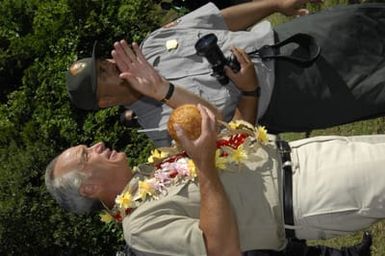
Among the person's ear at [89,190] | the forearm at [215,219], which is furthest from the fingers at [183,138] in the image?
the person's ear at [89,190]

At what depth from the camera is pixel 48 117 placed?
6.27 meters

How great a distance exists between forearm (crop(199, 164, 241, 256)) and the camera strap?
80 cm

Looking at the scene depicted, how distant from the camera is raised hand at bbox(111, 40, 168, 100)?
2.83 m

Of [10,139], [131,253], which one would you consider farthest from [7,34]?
[131,253]

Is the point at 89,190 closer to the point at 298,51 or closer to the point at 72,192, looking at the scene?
the point at 72,192

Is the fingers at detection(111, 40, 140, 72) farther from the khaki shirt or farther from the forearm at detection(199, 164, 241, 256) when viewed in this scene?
the forearm at detection(199, 164, 241, 256)

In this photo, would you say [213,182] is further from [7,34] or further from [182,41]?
[7,34]

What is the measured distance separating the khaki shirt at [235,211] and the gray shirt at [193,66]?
477 millimetres

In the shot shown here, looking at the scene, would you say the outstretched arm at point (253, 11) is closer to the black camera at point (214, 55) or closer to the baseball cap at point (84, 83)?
the black camera at point (214, 55)

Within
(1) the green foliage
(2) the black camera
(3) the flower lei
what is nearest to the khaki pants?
(3) the flower lei

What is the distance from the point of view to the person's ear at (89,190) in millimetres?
2803

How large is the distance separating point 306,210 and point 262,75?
74 cm

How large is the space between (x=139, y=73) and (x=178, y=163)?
0.44m

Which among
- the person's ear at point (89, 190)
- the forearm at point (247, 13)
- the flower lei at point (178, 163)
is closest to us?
the flower lei at point (178, 163)
